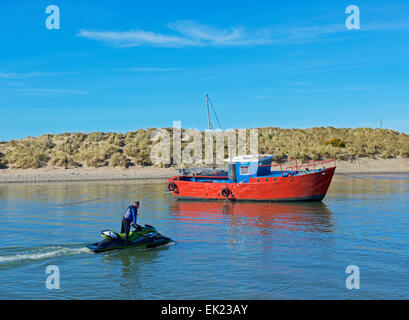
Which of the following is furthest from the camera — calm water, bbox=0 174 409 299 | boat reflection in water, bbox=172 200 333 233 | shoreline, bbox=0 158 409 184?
shoreline, bbox=0 158 409 184

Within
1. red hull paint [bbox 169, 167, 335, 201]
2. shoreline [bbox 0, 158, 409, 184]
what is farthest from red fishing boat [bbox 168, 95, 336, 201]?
shoreline [bbox 0, 158, 409, 184]

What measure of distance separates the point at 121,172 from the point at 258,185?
2650 centimetres

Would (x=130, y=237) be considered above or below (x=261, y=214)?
above

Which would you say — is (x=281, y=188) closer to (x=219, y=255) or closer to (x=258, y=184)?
(x=258, y=184)

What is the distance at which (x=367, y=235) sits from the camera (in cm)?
1515

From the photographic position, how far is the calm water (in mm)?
9672

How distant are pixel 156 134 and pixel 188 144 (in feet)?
33.8

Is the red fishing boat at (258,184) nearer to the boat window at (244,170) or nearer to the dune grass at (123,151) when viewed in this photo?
the boat window at (244,170)

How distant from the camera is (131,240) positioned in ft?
44.9

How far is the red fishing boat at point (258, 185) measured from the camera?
2569 centimetres

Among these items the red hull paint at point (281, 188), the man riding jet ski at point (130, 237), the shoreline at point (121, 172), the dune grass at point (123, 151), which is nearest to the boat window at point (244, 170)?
the red hull paint at point (281, 188)

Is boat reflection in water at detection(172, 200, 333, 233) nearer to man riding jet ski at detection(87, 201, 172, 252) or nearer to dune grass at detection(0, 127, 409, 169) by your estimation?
man riding jet ski at detection(87, 201, 172, 252)

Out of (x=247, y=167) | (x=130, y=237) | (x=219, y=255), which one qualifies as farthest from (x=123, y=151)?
(x=219, y=255)

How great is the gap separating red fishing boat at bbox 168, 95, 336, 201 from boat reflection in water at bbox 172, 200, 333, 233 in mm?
514
